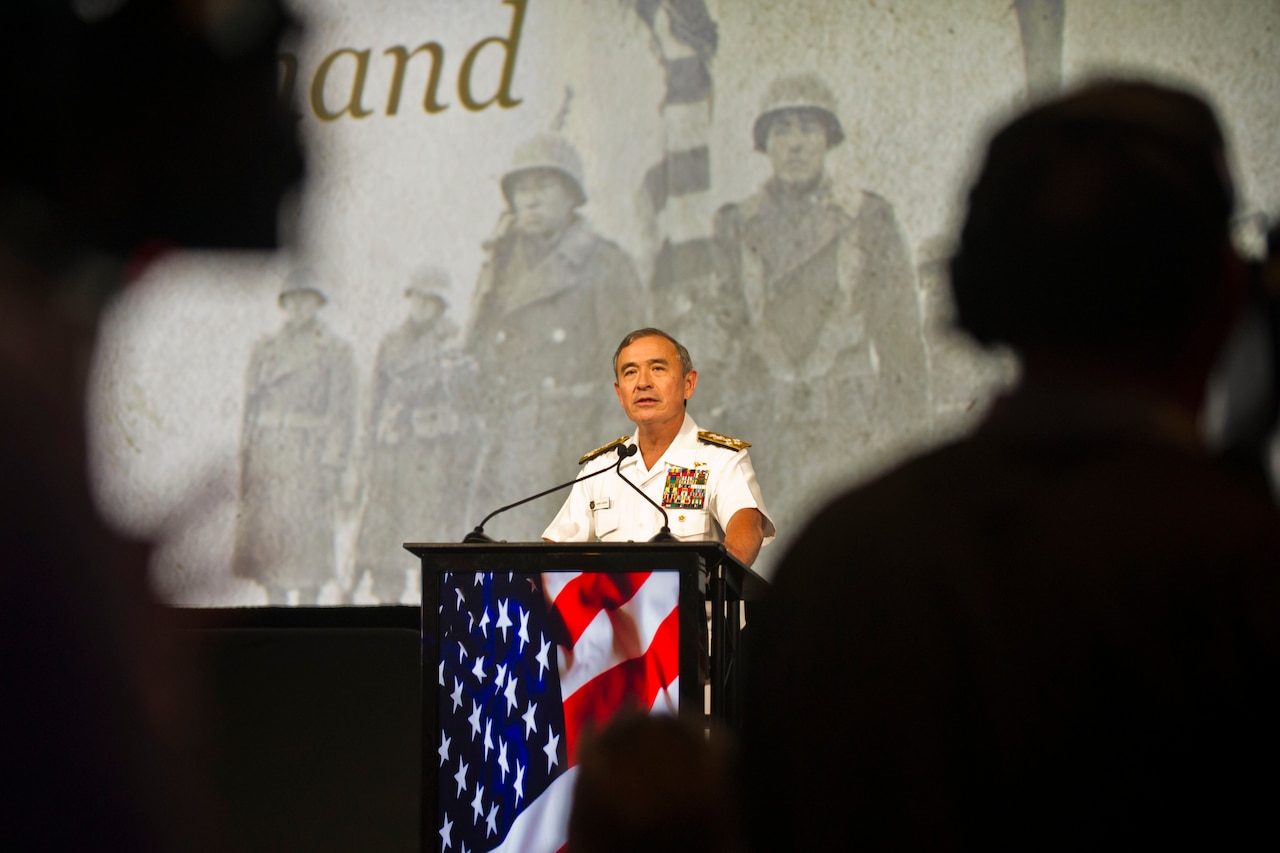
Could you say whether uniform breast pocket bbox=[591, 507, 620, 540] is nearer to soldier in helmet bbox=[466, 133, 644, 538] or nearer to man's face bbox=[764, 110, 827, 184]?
soldier in helmet bbox=[466, 133, 644, 538]

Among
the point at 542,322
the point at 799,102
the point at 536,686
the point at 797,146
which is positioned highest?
the point at 799,102

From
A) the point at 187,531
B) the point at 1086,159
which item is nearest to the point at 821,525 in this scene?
the point at 1086,159

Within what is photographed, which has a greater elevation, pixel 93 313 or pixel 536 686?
pixel 93 313

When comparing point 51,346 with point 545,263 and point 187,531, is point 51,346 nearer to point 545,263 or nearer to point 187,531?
point 187,531

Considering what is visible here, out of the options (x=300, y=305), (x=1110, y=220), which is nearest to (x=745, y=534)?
(x=300, y=305)

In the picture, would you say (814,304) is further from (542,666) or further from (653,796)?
(653,796)

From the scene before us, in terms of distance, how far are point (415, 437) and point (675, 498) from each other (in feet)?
5.38

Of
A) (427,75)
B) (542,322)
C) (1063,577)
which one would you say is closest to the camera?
(1063,577)

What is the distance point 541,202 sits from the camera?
533cm

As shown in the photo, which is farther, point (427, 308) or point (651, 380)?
point (427, 308)

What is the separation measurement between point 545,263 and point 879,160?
4.67 ft

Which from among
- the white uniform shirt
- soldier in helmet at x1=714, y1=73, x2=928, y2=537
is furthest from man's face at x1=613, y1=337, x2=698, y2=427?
soldier in helmet at x1=714, y1=73, x2=928, y2=537

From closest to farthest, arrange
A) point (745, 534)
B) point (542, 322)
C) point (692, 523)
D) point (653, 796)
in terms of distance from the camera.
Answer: point (653, 796) → point (745, 534) → point (692, 523) → point (542, 322)

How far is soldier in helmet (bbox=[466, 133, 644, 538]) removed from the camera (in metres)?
5.23
